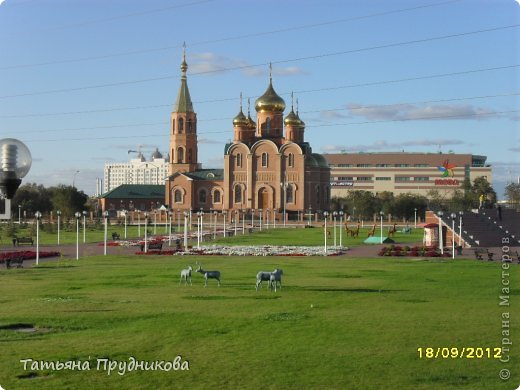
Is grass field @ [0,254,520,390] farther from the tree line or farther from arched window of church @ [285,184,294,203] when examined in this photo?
arched window of church @ [285,184,294,203]

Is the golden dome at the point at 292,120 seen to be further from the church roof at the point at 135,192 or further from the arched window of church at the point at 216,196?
the church roof at the point at 135,192

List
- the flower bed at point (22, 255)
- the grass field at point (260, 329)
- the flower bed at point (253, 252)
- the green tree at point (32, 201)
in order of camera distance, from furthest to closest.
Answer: the green tree at point (32, 201)
the flower bed at point (253, 252)
the flower bed at point (22, 255)
the grass field at point (260, 329)

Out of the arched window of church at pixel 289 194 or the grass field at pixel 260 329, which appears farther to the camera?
the arched window of church at pixel 289 194

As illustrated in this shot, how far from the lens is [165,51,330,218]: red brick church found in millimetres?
101875

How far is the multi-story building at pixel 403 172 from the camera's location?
158m

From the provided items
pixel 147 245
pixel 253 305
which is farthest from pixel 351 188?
pixel 253 305

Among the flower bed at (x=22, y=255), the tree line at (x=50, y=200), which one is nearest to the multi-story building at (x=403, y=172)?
the tree line at (x=50, y=200)

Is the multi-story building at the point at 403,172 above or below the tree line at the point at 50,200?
above

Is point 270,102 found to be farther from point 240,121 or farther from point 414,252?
point 414,252

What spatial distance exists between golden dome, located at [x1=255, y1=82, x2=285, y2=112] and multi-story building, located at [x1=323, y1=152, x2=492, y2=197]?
57754 millimetres

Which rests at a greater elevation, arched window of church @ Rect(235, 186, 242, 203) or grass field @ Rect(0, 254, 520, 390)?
arched window of church @ Rect(235, 186, 242, 203)

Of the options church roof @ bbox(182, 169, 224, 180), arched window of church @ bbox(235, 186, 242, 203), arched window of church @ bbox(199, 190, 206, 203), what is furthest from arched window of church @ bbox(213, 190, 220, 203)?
arched window of church @ bbox(235, 186, 242, 203)

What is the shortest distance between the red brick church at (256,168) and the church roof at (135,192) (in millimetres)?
6989

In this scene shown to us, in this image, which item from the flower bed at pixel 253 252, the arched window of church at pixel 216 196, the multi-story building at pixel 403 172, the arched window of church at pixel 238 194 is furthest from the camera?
the multi-story building at pixel 403 172
